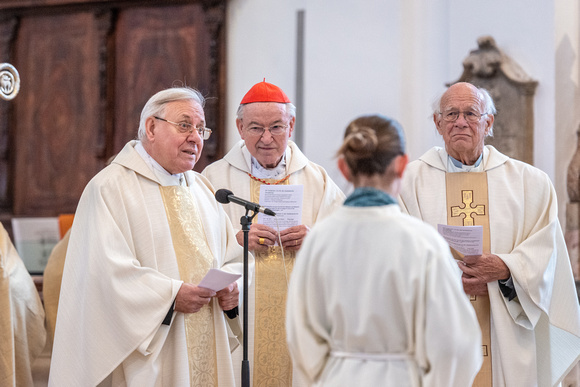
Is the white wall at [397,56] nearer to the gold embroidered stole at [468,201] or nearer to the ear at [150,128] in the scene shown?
the gold embroidered stole at [468,201]

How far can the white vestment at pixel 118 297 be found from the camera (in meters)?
3.56

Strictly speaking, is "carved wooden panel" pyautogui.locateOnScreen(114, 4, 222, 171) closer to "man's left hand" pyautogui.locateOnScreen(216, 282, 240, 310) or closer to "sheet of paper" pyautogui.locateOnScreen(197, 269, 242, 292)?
"man's left hand" pyautogui.locateOnScreen(216, 282, 240, 310)

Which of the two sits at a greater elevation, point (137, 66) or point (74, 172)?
point (137, 66)

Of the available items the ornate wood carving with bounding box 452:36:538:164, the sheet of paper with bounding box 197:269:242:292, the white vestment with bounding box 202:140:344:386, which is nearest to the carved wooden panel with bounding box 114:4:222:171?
the ornate wood carving with bounding box 452:36:538:164

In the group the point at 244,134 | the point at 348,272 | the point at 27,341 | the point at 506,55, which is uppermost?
the point at 506,55

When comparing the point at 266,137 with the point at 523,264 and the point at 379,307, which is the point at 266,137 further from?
the point at 379,307

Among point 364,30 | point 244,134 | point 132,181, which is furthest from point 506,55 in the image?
point 132,181

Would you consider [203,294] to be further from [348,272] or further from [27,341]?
[27,341]

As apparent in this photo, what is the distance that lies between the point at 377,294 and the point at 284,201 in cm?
203

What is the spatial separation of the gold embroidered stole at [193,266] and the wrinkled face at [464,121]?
4.96 ft

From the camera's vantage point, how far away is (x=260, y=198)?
173 inches

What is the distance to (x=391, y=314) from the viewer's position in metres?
2.40

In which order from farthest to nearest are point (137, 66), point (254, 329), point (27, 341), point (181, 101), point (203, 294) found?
point (137, 66)
point (27, 341)
point (254, 329)
point (181, 101)
point (203, 294)

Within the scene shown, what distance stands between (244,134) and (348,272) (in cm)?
231
